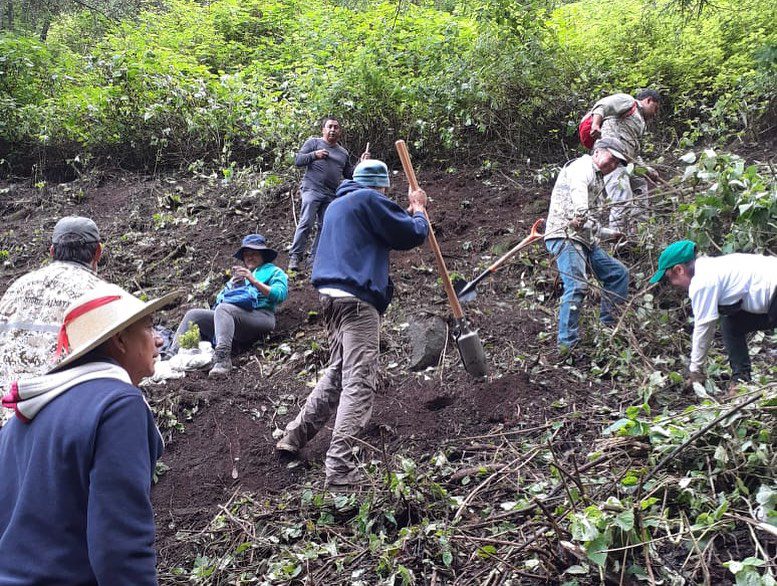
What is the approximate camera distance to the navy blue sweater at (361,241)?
448 cm

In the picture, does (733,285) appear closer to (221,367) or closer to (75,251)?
(75,251)

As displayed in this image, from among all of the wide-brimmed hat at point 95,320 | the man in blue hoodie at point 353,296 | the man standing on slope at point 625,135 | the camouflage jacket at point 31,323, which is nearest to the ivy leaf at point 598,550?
the man in blue hoodie at point 353,296

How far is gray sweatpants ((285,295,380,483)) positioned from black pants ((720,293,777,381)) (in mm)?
2397

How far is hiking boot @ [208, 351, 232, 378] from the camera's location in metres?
6.39

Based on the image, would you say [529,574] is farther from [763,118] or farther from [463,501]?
[763,118]

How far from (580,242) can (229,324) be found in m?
3.23

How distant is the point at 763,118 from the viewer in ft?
29.3

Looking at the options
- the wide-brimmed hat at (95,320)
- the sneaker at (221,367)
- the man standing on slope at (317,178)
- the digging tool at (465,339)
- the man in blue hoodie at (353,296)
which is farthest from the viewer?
the man standing on slope at (317,178)

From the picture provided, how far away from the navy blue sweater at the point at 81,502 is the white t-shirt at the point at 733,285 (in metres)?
3.74

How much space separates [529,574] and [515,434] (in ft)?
5.53

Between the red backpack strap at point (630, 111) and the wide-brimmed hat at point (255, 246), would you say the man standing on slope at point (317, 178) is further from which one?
the red backpack strap at point (630, 111)

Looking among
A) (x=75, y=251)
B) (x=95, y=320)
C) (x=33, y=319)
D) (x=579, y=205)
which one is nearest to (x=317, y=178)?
(x=579, y=205)

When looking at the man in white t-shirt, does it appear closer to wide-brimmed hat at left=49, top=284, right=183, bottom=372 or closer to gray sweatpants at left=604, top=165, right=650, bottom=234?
gray sweatpants at left=604, top=165, right=650, bottom=234

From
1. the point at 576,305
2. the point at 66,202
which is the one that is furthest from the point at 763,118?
the point at 66,202
